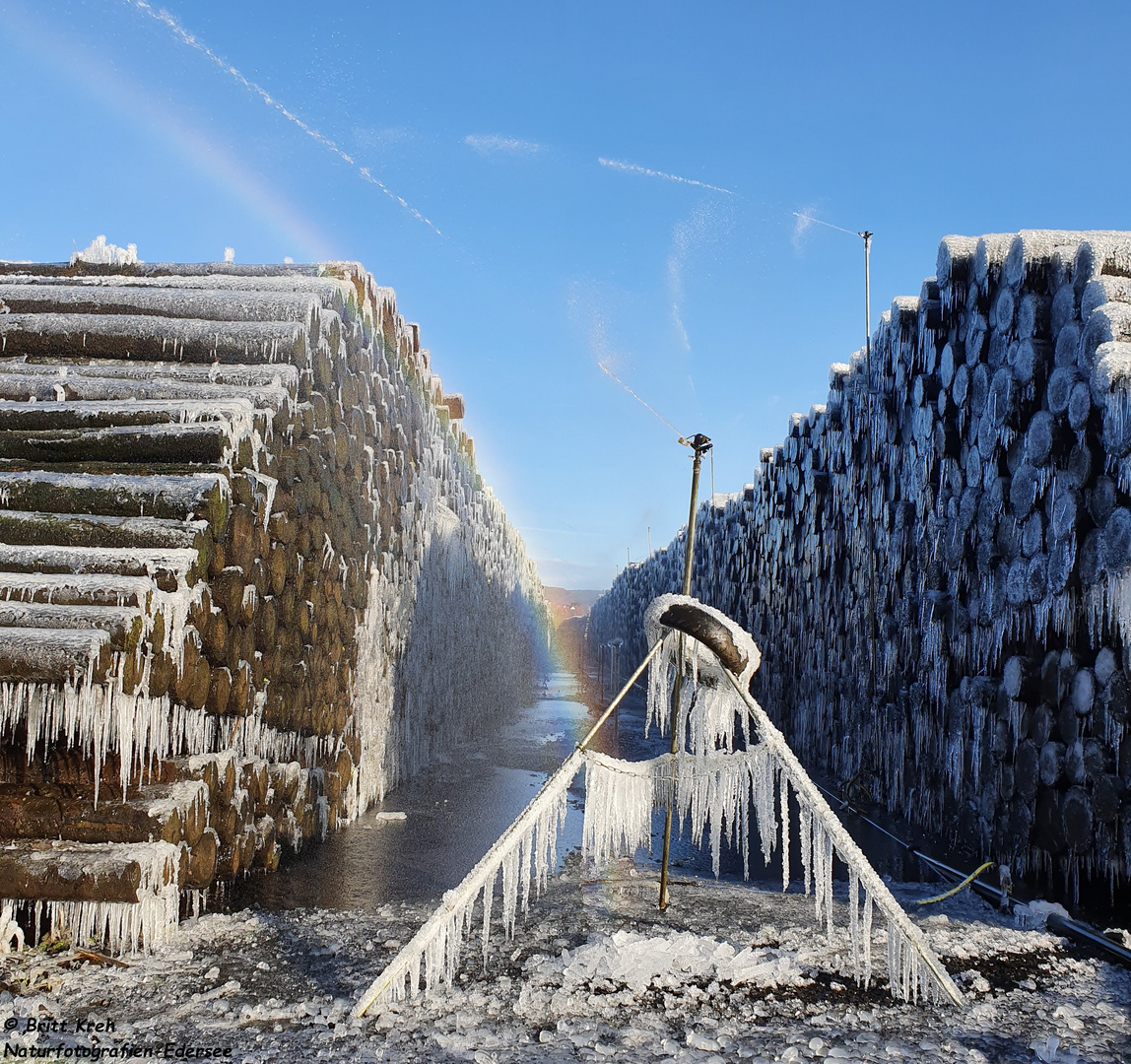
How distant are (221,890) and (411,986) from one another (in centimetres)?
176

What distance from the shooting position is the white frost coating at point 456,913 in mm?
2928

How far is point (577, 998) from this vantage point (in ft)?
10.1

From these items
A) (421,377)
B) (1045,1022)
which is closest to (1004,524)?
(1045,1022)

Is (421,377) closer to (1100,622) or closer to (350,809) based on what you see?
(350,809)

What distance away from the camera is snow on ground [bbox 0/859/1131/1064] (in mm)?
2711

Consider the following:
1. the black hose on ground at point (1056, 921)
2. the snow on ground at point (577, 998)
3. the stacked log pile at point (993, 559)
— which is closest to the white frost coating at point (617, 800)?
the snow on ground at point (577, 998)

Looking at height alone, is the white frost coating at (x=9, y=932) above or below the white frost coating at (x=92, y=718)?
below

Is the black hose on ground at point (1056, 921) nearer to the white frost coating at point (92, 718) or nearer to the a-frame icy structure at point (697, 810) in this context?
the a-frame icy structure at point (697, 810)

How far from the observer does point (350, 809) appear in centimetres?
621

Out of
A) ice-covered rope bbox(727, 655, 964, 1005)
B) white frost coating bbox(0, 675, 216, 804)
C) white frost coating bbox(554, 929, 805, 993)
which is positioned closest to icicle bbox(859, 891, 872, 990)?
ice-covered rope bbox(727, 655, 964, 1005)

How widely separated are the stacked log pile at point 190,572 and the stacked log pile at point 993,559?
448 centimetres

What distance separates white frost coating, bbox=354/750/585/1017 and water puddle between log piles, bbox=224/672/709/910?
1.28 meters

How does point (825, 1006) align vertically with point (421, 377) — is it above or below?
below

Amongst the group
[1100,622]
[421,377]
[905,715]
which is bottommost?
[905,715]
